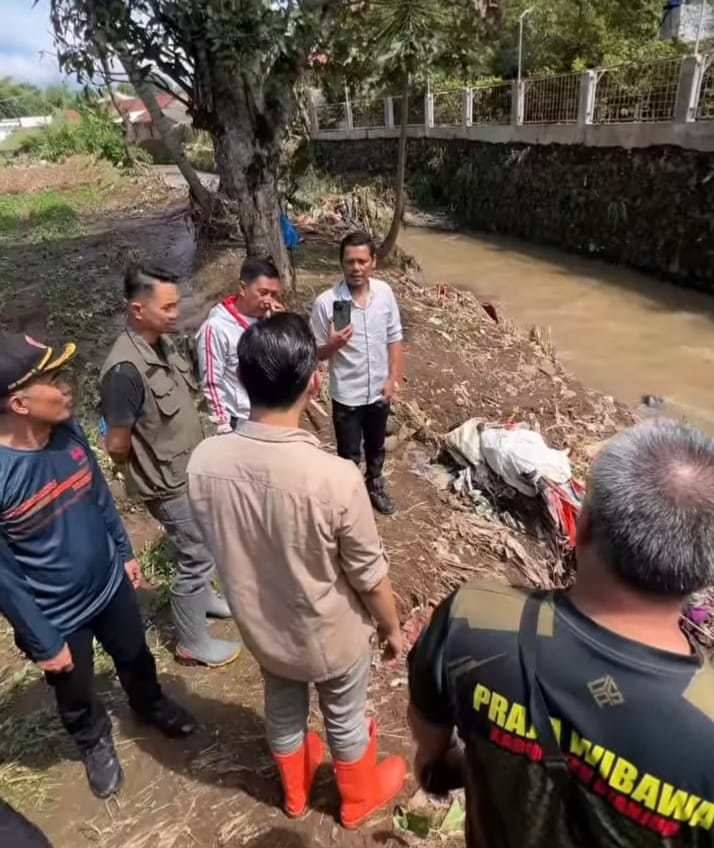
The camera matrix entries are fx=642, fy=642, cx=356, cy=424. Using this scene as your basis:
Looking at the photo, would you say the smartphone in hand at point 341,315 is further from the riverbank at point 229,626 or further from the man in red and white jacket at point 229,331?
the riverbank at point 229,626

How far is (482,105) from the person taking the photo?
1688 centimetres

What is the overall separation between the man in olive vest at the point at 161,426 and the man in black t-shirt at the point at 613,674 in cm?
163

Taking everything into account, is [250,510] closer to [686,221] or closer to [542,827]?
[542,827]

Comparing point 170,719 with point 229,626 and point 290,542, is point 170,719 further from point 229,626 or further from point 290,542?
point 290,542

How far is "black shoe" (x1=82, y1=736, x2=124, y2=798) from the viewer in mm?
2438

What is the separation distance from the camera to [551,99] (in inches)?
548

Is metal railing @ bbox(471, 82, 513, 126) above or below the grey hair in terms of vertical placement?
above

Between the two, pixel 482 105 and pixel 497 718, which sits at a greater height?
pixel 482 105

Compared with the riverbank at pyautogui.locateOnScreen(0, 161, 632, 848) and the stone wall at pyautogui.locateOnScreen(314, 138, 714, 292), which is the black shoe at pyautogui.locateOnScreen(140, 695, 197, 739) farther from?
the stone wall at pyautogui.locateOnScreen(314, 138, 714, 292)

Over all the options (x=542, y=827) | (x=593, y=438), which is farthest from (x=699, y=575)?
(x=593, y=438)

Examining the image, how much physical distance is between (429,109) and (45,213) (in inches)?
451

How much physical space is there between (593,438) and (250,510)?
410cm

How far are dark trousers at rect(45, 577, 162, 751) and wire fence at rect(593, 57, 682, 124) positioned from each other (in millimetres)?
11714

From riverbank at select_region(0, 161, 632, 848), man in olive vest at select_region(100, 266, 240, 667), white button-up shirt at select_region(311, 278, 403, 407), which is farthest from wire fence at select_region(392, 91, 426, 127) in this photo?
man in olive vest at select_region(100, 266, 240, 667)
